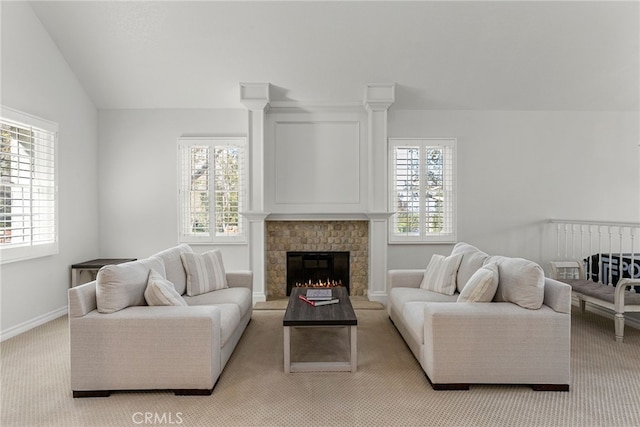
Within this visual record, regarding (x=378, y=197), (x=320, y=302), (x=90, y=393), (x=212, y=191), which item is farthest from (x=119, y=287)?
(x=378, y=197)

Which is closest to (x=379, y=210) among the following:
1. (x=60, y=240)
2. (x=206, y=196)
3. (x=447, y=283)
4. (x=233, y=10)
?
(x=447, y=283)

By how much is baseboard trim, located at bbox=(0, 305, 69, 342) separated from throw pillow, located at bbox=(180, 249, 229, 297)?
1.89m

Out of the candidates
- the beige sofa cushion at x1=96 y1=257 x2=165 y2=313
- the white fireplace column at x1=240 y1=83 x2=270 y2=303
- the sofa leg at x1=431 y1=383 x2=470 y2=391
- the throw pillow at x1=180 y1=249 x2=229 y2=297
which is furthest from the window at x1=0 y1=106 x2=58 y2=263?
the sofa leg at x1=431 y1=383 x2=470 y2=391

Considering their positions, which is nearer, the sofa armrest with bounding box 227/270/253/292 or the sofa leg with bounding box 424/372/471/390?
the sofa leg with bounding box 424/372/471/390

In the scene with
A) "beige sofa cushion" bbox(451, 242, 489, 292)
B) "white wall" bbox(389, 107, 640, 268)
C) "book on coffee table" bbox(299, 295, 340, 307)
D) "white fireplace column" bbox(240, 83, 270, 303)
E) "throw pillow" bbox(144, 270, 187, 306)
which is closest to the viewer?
"throw pillow" bbox(144, 270, 187, 306)

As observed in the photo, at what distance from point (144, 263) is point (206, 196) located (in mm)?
2530

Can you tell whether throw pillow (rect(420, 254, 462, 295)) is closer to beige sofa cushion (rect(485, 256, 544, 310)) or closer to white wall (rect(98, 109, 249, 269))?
beige sofa cushion (rect(485, 256, 544, 310))

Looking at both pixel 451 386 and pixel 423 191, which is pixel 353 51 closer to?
pixel 423 191

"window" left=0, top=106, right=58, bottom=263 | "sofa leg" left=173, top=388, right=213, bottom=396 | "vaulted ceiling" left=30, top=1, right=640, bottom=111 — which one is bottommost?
"sofa leg" left=173, top=388, right=213, bottom=396

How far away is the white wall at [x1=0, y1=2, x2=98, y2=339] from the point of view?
377 cm

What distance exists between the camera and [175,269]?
357 centimetres

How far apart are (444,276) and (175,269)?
8.86 feet

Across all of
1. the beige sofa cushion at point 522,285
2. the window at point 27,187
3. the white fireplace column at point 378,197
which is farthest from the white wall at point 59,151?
the beige sofa cushion at point 522,285

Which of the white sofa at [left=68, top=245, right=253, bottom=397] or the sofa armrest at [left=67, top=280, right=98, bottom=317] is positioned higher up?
A: the sofa armrest at [left=67, top=280, right=98, bottom=317]
